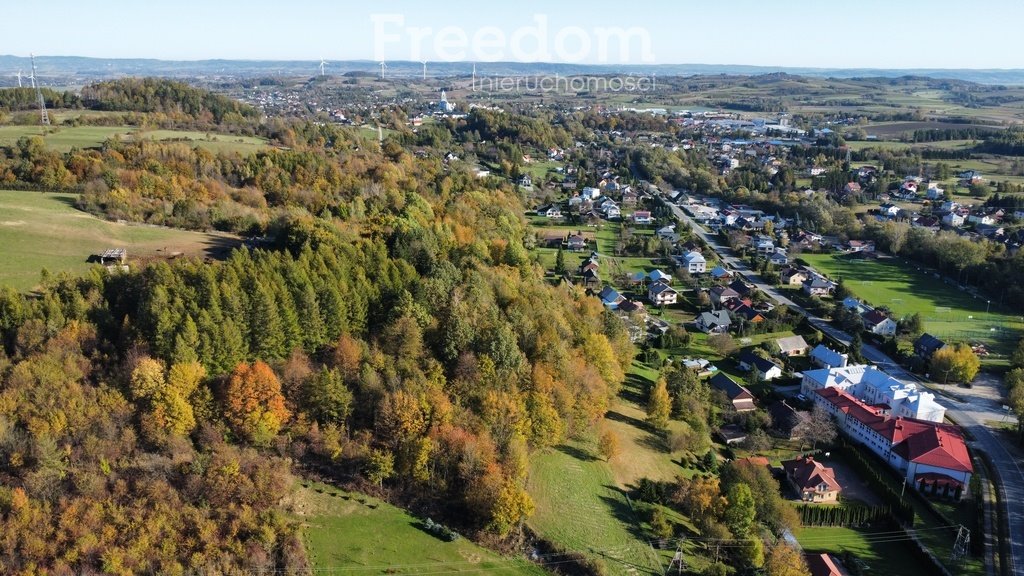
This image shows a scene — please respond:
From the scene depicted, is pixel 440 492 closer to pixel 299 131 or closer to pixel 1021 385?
pixel 1021 385

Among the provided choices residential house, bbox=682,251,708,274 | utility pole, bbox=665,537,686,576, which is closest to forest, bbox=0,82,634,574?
utility pole, bbox=665,537,686,576

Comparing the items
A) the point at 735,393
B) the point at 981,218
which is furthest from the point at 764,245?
the point at 735,393

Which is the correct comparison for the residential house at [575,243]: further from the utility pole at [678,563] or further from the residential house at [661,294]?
the utility pole at [678,563]

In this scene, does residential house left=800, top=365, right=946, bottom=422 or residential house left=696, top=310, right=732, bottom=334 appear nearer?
residential house left=800, top=365, right=946, bottom=422

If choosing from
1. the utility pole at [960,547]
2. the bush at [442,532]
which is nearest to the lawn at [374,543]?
the bush at [442,532]

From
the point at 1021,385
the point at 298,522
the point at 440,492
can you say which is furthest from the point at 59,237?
the point at 1021,385

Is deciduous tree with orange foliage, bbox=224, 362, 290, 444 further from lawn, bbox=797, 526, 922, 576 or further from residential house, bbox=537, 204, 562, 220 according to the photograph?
residential house, bbox=537, 204, 562, 220

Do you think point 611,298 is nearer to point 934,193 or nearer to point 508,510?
point 508,510
